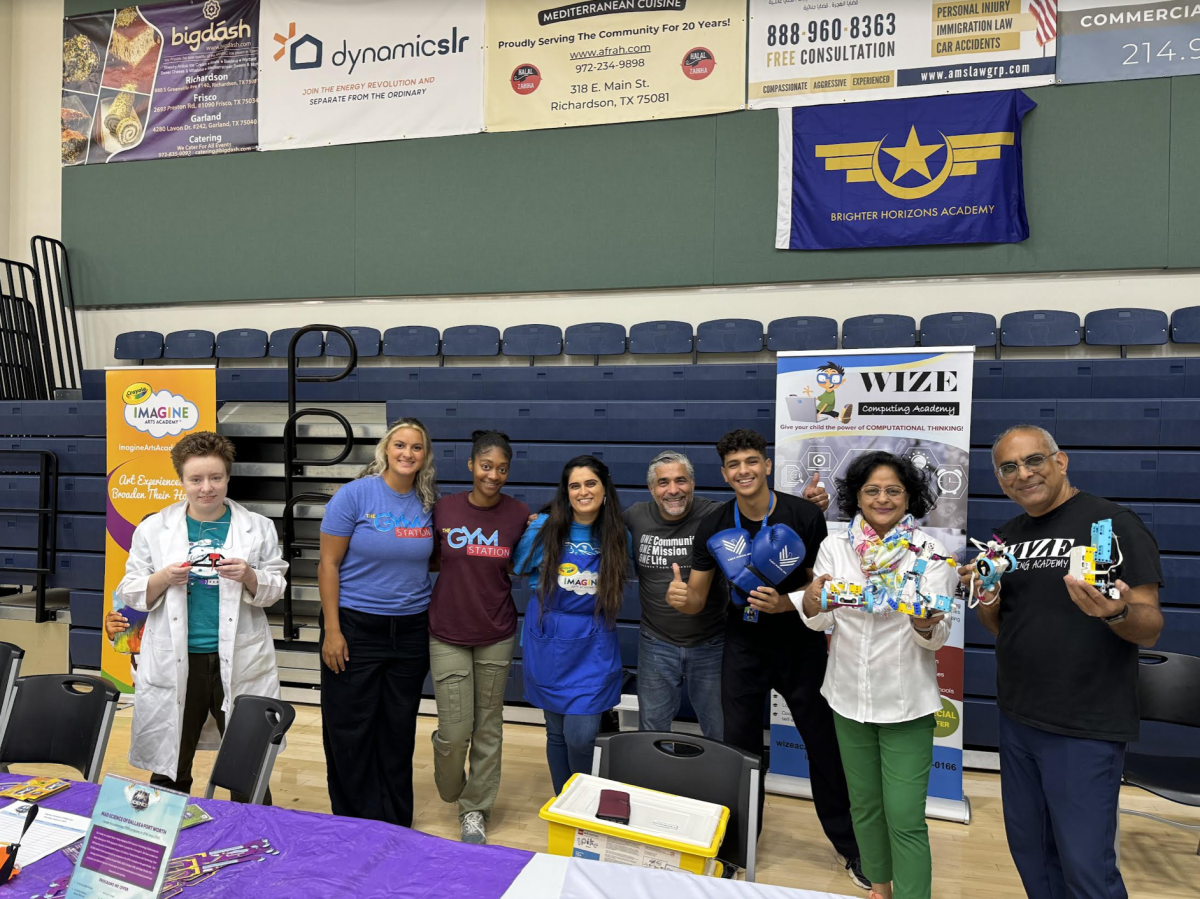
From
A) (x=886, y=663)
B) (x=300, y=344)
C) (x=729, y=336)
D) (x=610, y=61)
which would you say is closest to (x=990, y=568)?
(x=886, y=663)

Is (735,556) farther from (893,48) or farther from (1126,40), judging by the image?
(1126,40)

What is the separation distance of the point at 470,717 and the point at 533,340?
327cm

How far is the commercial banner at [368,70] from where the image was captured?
19.0ft

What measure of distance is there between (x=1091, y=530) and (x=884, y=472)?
0.50m

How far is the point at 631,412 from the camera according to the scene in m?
4.65

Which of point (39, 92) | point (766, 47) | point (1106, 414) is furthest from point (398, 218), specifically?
point (1106, 414)

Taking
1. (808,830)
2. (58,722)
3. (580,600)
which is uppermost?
(580,600)

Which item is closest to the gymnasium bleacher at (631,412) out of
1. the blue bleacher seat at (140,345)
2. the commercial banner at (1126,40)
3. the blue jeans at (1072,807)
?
the blue bleacher seat at (140,345)

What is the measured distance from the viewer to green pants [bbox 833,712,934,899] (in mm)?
2119

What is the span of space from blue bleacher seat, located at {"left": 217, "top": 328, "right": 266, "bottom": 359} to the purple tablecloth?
4820mm

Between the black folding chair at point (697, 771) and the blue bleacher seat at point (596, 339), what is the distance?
3.86 m

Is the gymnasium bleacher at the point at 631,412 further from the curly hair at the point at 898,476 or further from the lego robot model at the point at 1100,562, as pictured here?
the lego robot model at the point at 1100,562

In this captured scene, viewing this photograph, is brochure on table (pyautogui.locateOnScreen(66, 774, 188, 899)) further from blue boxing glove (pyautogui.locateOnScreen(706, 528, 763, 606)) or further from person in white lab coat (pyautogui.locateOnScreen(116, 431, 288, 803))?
blue boxing glove (pyautogui.locateOnScreen(706, 528, 763, 606))

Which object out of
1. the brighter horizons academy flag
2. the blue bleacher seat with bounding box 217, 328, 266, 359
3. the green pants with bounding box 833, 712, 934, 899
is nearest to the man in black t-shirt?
the green pants with bounding box 833, 712, 934, 899
